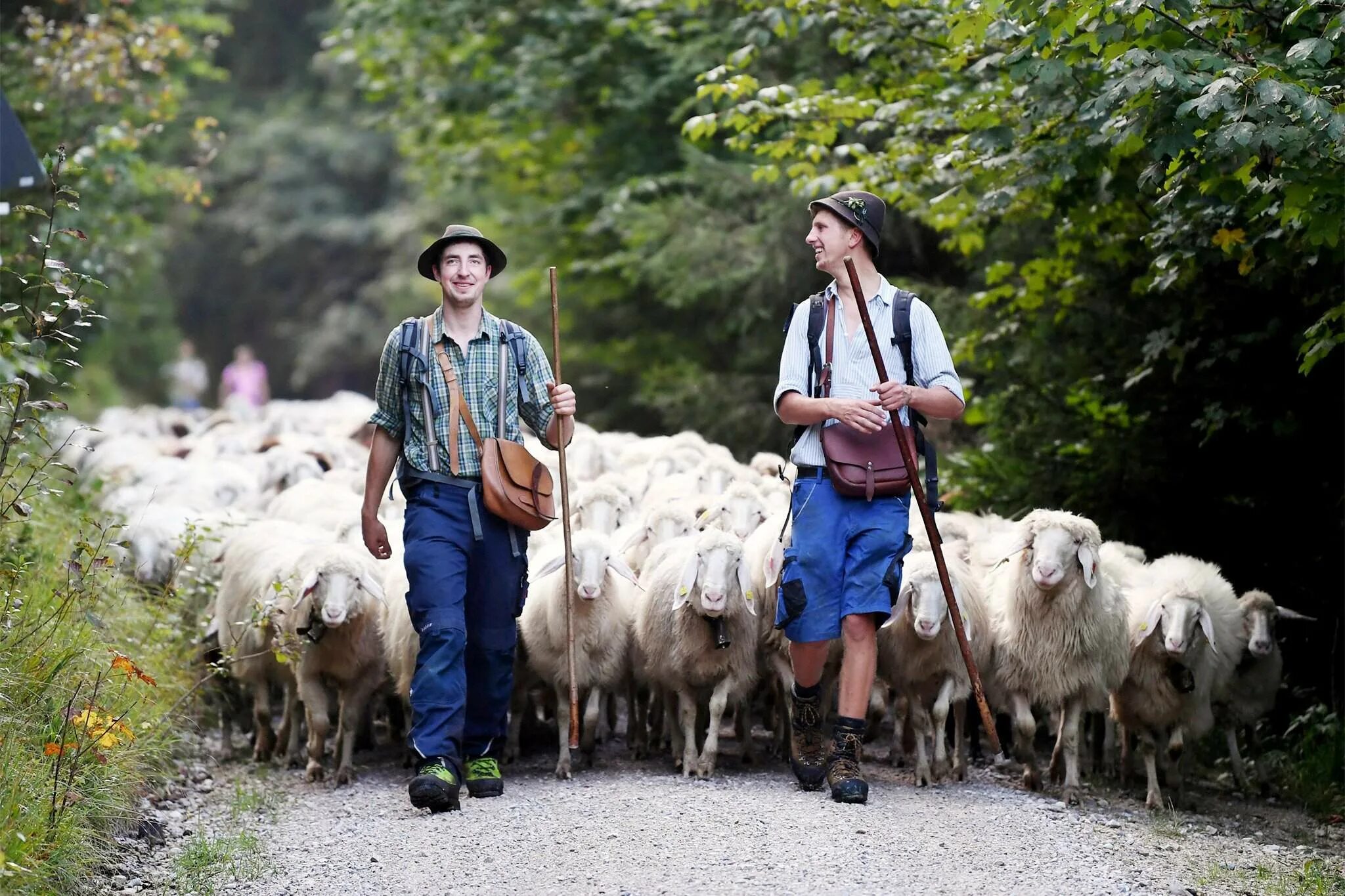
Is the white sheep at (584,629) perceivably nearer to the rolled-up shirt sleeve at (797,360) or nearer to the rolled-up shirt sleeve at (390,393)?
the rolled-up shirt sleeve at (390,393)

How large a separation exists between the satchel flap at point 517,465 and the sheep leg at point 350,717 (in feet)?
6.50

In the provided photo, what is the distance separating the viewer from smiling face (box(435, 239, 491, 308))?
260 inches

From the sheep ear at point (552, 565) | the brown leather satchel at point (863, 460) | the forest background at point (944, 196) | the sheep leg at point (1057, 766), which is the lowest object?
the sheep leg at point (1057, 766)

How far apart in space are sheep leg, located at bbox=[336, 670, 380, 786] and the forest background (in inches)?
101

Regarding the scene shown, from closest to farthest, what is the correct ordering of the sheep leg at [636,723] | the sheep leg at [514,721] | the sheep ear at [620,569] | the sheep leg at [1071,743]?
the sheep leg at [1071,743] → the sheep ear at [620,569] → the sheep leg at [514,721] → the sheep leg at [636,723]

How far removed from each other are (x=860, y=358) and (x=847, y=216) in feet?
1.96

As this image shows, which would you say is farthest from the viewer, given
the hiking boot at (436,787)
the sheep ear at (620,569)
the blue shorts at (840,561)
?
the sheep ear at (620,569)

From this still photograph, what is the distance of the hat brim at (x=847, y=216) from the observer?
6.53 metres

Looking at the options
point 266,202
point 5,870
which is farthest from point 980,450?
point 266,202

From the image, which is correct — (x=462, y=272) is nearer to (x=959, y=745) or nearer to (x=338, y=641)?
(x=338, y=641)

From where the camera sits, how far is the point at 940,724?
25.5ft

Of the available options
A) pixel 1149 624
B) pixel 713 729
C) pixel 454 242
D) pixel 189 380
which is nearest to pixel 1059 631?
pixel 1149 624

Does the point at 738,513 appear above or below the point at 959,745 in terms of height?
above

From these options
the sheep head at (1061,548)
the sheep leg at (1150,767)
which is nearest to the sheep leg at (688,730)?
the sheep head at (1061,548)
